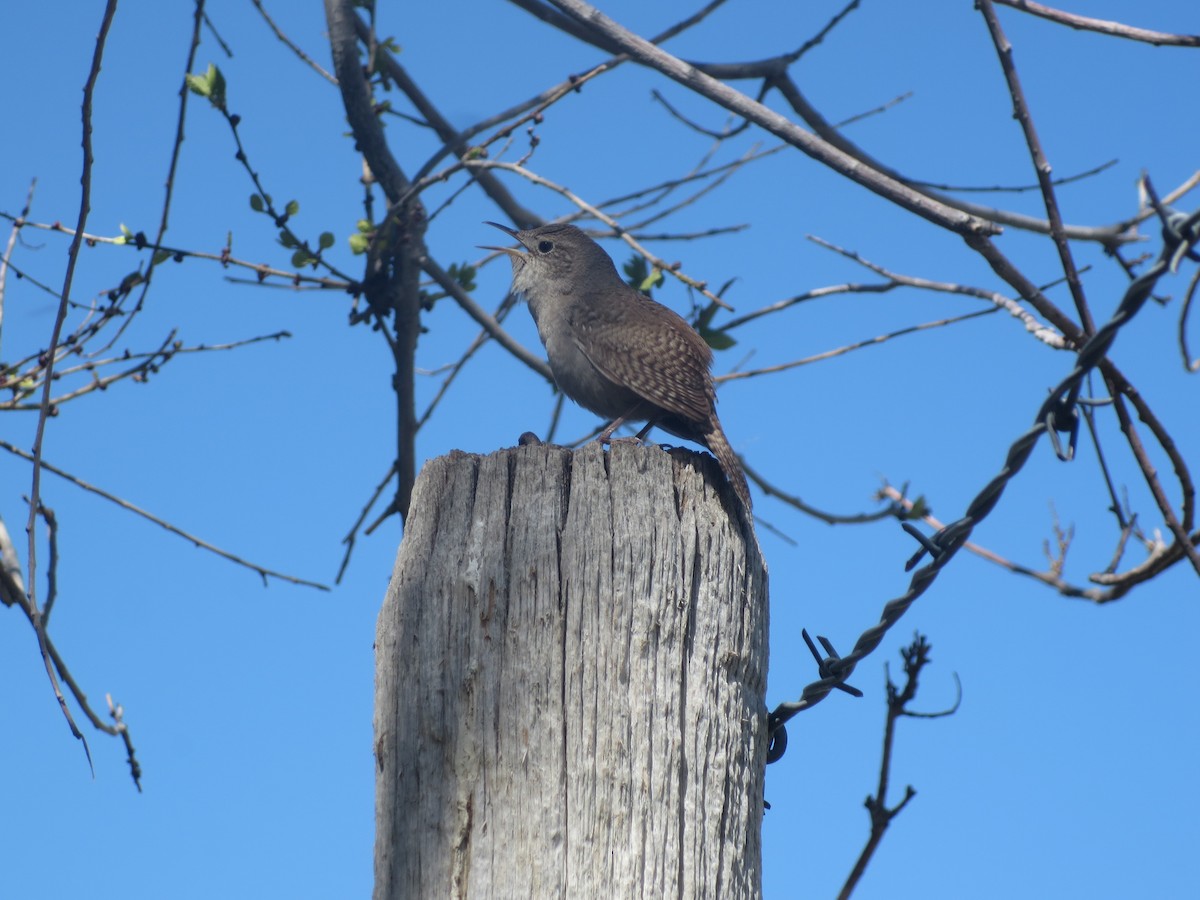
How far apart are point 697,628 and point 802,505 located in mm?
3311

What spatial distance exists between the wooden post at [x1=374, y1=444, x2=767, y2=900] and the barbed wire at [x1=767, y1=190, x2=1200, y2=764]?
0.17m

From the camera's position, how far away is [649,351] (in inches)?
181

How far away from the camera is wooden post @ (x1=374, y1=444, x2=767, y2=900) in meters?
2.04

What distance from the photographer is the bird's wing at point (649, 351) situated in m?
4.32

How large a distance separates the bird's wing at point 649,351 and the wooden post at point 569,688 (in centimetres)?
196

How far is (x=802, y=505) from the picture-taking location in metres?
5.45

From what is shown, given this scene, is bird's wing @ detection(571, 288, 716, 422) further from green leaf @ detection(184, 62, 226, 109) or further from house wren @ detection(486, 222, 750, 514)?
green leaf @ detection(184, 62, 226, 109)

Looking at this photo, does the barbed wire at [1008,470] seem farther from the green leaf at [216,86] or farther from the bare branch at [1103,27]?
the green leaf at [216,86]

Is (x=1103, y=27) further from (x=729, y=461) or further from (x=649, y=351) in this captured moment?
(x=649, y=351)

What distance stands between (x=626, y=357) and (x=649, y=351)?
0.09 metres

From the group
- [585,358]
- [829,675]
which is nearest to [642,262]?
[585,358]

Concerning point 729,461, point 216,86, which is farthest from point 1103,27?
point 216,86

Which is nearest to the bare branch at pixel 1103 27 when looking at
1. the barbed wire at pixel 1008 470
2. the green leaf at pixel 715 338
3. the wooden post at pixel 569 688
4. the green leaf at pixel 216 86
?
the barbed wire at pixel 1008 470

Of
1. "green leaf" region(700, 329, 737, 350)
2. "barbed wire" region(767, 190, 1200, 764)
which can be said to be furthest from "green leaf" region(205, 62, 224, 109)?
"barbed wire" region(767, 190, 1200, 764)
